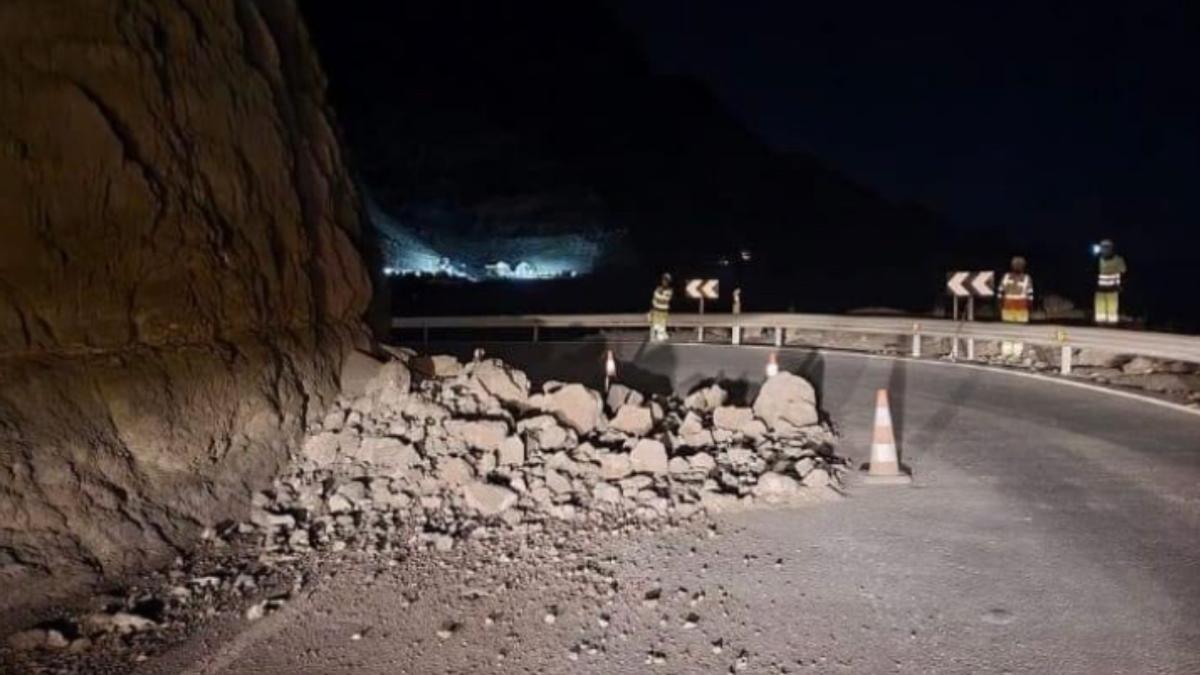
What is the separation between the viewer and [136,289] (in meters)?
6.75

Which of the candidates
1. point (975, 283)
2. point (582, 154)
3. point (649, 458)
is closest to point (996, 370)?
point (975, 283)

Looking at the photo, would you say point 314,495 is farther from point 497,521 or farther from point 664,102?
point 664,102

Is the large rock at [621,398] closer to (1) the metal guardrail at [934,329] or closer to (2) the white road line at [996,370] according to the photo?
(2) the white road line at [996,370]

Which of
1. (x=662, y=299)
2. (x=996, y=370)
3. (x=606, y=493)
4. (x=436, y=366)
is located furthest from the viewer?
(x=662, y=299)

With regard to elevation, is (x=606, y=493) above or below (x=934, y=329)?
below

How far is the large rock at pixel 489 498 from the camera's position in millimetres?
6938

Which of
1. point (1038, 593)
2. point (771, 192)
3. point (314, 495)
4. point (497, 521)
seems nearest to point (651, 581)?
point (497, 521)

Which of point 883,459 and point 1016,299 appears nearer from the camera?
point 883,459

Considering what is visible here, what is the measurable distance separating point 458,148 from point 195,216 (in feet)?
220

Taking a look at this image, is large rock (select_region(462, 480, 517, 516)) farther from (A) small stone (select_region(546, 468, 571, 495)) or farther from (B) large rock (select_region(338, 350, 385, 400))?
(B) large rock (select_region(338, 350, 385, 400))

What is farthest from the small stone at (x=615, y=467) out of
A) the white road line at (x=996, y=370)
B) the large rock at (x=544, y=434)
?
the white road line at (x=996, y=370)

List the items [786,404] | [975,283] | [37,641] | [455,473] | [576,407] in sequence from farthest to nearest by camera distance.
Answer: [975,283] < [786,404] < [576,407] < [455,473] < [37,641]

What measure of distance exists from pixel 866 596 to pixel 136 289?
566 centimetres

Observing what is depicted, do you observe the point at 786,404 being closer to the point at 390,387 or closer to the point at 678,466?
the point at 678,466
